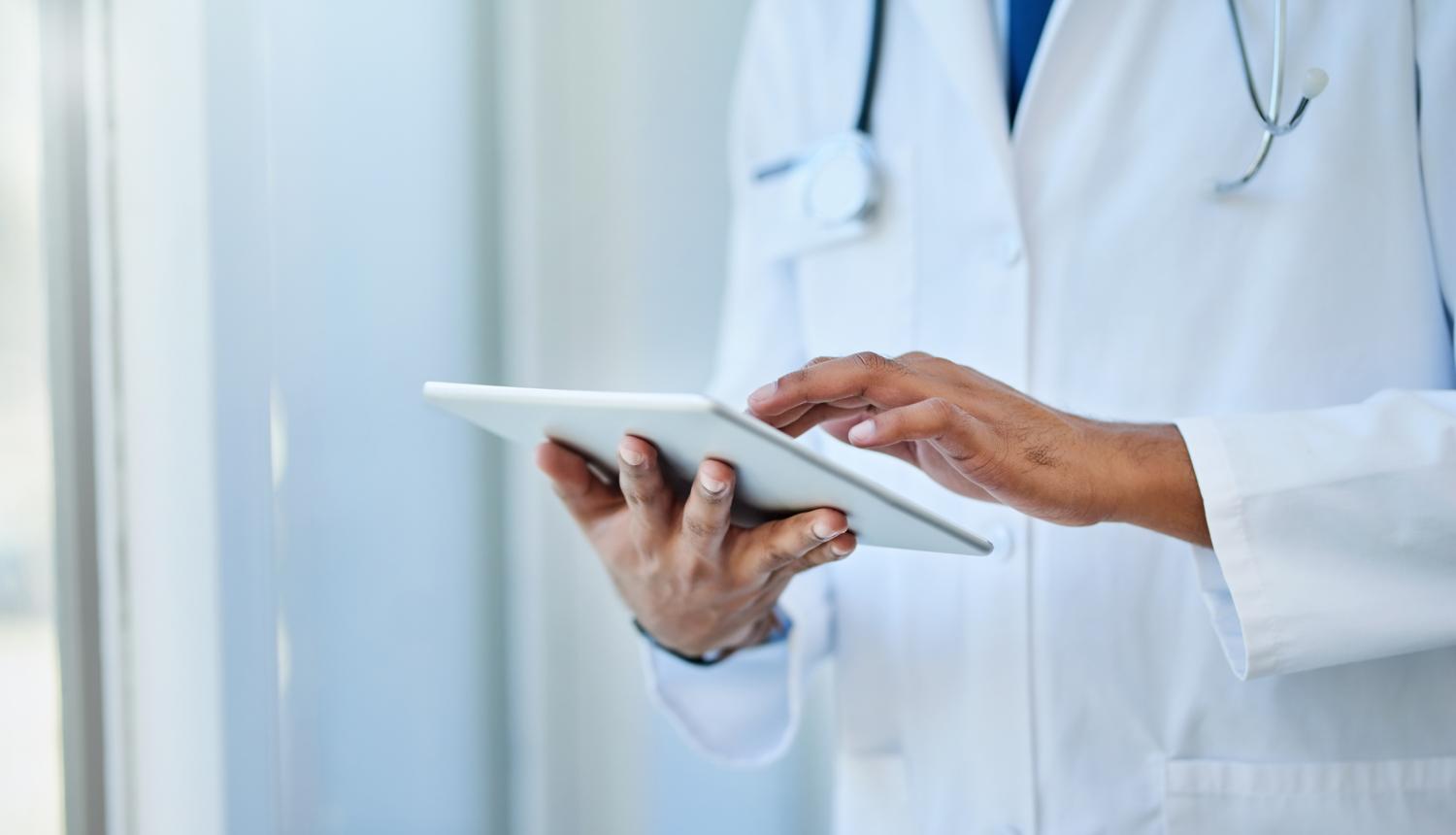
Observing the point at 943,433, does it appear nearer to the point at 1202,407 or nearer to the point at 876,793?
the point at 1202,407

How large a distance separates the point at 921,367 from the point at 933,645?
0.33m

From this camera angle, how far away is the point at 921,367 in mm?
596

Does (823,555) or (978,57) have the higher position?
(978,57)

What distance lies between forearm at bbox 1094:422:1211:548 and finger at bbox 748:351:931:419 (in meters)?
0.12

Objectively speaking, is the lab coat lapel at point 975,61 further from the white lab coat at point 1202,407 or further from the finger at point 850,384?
the finger at point 850,384

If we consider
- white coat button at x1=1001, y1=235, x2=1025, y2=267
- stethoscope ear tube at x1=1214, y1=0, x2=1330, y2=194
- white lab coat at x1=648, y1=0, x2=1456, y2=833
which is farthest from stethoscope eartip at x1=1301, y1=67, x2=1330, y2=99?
white coat button at x1=1001, y1=235, x2=1025, y2=267

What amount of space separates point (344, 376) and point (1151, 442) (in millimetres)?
737

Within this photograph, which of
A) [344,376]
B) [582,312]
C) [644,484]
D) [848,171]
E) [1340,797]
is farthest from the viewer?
[582,312]

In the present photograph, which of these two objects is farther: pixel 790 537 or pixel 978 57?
pixel 978 57

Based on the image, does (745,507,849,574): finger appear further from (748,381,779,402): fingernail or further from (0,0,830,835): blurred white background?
(0,0,830,835): blurred white background

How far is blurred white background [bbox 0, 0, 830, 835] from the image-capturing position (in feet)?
2.41

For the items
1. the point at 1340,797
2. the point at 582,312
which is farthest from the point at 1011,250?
the point at 582,312

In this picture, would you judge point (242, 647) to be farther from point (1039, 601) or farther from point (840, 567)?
point (1039, 601)

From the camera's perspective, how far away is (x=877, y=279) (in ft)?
2.88
